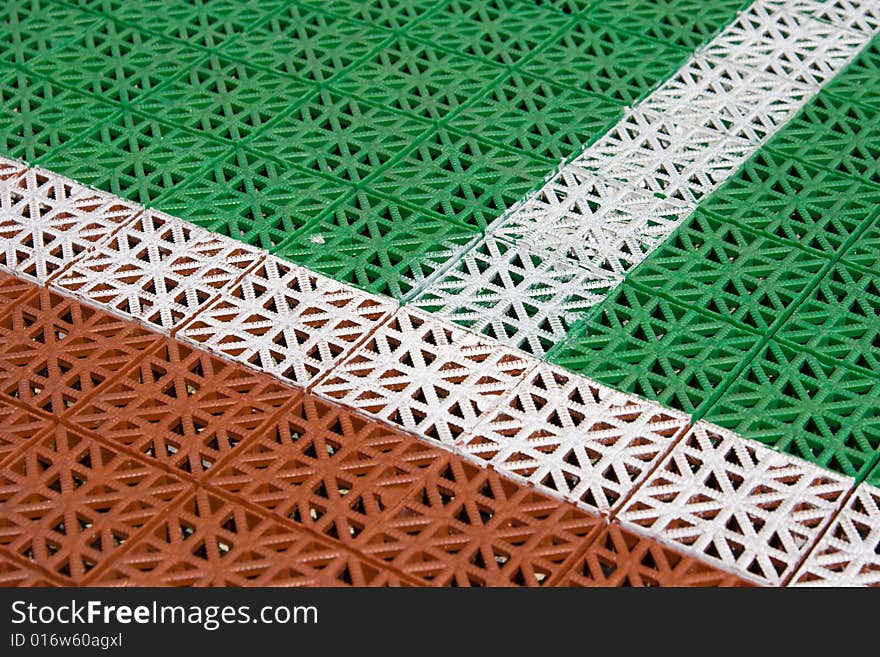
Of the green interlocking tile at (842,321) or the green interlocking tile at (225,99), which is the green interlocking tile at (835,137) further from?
the green interlocking tile at (225,99)

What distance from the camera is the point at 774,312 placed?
392cm

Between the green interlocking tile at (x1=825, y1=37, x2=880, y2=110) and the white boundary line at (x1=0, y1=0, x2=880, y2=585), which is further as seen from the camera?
the green interlocking tile at (x1=825, y1=37, x2=880, y2=110)

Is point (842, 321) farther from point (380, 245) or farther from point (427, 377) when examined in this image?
point (380, 245)

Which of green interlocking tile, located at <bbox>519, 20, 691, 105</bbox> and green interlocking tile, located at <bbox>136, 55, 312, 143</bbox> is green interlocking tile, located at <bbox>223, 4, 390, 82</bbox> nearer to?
green interlocking tile, located at <bbox>136, 55, 312, 143</bbox>

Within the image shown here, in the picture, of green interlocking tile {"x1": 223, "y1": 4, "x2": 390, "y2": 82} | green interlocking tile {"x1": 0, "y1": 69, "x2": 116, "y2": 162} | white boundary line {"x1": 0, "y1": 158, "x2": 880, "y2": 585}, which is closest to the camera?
white boundary line {"x1": 0, "y1": 158, "x2": 880, "y2": 585}

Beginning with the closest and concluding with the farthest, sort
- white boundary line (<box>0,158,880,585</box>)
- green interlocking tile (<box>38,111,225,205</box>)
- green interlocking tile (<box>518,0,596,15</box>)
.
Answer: white boundary line (<box>0,158,880,585</box>) → green interlocking tile (<box>38,111,225,205</box>) → green interlocking tile (<box>518,0,596,15</box>)

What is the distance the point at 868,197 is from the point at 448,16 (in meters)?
1.73

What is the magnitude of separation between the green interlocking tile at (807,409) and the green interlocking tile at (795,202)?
21.6 inches

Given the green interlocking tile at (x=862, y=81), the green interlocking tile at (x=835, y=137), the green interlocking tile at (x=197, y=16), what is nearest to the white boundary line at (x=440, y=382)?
the green interlocking tile at (x=197, y=16)

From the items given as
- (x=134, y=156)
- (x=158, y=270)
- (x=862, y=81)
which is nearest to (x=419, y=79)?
(x=134, y=156)

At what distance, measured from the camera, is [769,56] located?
4926 millimetres

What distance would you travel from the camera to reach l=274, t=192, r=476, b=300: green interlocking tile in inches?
159

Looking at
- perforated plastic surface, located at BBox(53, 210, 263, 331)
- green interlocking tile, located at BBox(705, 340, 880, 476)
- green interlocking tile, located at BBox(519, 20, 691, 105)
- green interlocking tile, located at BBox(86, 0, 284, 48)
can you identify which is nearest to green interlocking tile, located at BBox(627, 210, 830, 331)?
green interlocking tile, located at BBox(705, 340, 880, 476)

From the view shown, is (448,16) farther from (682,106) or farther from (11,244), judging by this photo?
(11,244)
